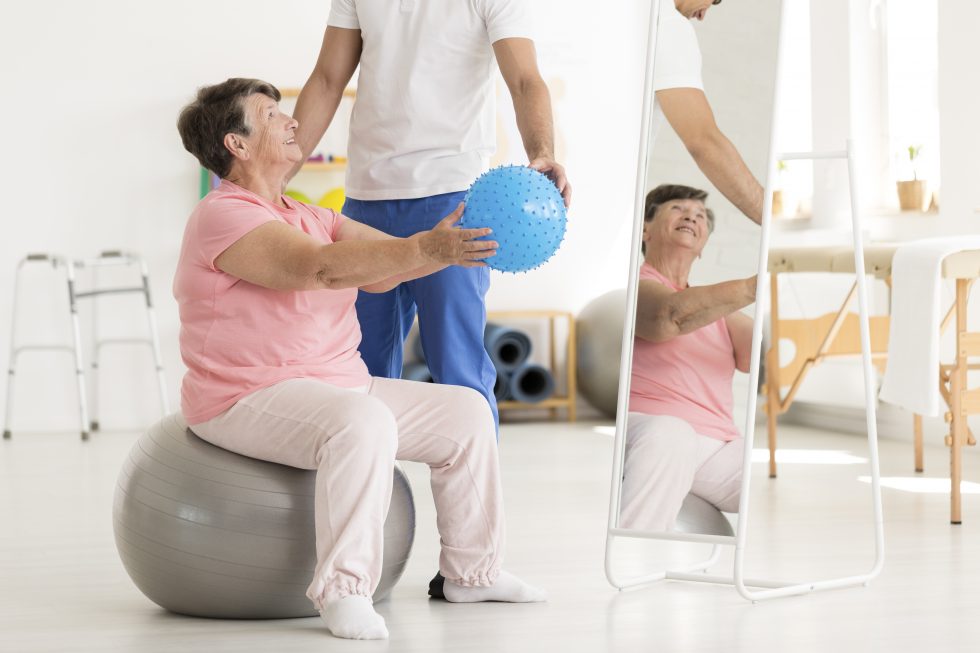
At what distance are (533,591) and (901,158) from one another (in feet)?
12.1

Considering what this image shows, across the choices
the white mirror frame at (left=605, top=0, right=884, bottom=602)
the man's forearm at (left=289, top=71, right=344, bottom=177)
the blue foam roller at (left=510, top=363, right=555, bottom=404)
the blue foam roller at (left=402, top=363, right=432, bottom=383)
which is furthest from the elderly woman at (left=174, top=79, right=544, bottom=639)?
the blue foam roller at (left=510, top=363, right=555, bottom=404)

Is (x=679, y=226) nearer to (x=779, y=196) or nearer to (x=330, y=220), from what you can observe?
(x=330, y=220)

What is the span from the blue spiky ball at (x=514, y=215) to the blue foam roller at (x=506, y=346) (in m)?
3.75

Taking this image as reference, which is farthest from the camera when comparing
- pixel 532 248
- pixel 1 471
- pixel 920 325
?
pixel 1 471

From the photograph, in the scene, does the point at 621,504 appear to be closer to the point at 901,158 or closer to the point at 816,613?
the point at 816,613

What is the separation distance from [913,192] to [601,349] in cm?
161

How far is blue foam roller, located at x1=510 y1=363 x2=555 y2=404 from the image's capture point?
612 centimetres

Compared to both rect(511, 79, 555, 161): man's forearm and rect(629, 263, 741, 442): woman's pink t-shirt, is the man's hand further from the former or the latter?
rect(629, 263, 741, 442): woman's pink t-shirt

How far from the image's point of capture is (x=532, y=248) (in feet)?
7.30

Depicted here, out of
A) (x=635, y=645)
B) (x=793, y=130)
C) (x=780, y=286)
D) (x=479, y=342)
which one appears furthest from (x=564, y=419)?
(x=635, y=645)

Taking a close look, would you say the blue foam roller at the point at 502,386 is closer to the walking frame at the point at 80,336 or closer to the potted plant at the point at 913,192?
the walking frame at the point at 80,336

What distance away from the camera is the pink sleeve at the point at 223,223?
2404mm

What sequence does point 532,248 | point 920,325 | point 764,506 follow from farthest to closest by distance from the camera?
point 764,506, point 920,325, point 532,248

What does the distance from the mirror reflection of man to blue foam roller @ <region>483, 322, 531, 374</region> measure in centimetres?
340
